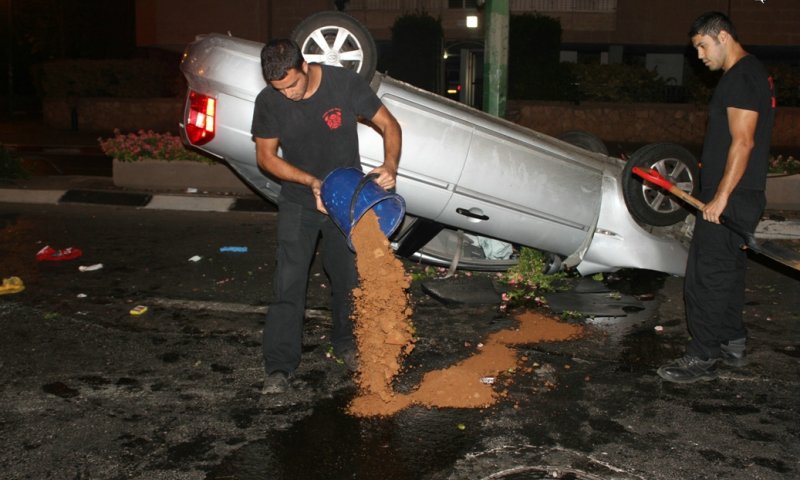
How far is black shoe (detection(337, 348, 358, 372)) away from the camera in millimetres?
4801

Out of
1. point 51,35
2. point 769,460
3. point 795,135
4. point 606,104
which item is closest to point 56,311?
point 769,460

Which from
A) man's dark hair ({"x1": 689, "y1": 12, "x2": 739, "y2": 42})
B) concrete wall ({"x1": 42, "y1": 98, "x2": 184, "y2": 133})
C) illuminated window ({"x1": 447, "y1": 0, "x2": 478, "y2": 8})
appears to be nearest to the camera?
man's dark hair ({"x1": 689, "y1": 12, "x2": 739, "y2": 42})

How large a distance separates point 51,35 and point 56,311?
81.7ft

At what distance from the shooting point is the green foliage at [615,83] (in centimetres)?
1828

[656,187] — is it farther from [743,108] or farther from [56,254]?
[56,254]

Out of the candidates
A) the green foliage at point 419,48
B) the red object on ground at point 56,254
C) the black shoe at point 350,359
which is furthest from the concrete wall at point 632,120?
the black shoe at point 350,359

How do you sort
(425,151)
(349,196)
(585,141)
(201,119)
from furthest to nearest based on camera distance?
(585,141) < (201,119) < (425,151) < (349,196)

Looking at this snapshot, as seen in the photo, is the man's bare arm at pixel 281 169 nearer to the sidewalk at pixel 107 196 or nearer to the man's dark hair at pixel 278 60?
the man's dark hair at pixel 278 60

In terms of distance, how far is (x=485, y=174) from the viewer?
19.9ft

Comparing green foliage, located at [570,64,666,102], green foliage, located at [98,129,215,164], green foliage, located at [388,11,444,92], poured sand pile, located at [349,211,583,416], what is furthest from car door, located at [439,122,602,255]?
green foliage, located at [388,11,444,92]

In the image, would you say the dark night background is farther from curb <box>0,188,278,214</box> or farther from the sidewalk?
curb <box>0,188,278,214</box>

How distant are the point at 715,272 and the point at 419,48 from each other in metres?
17.3

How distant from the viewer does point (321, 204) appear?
4.44m

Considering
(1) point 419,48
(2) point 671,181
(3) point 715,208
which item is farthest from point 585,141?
(1) point 419,48
